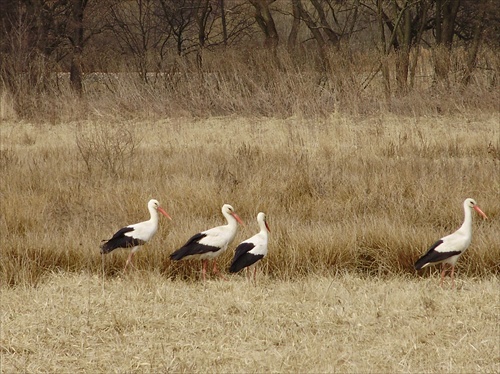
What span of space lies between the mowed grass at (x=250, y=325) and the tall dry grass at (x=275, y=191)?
38 centimetres

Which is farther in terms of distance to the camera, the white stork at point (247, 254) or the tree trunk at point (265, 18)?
the tree trunk at point (265, 18)

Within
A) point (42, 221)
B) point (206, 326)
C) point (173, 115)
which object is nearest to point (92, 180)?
point (42, 221)

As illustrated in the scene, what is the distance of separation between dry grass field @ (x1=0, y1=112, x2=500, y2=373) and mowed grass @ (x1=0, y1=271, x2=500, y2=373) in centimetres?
1

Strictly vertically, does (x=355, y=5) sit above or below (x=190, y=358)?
above

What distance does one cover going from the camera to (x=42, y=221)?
8.16 meters

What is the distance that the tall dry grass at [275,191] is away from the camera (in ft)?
22.9

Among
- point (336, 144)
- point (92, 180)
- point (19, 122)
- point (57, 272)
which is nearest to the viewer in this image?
point (57, 272)

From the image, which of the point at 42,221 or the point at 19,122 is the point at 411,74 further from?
the point at 42,221

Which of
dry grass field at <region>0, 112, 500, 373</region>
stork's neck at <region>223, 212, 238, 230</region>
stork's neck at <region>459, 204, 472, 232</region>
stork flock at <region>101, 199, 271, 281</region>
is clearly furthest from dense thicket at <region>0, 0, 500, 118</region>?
stork flock at <region>101, 199, 271, 281</region>

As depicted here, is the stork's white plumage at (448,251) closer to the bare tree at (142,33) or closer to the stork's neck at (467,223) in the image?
the stork's neck at (467,223)

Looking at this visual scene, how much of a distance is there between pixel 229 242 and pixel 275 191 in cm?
243

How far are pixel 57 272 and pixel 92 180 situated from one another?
11.2ft

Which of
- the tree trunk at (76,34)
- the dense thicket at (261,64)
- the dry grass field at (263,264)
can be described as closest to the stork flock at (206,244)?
the dry grass field at (263,264)

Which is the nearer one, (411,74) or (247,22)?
(411,74)
